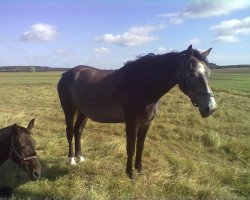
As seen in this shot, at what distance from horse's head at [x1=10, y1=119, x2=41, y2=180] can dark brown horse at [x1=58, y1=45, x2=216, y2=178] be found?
1612 mm

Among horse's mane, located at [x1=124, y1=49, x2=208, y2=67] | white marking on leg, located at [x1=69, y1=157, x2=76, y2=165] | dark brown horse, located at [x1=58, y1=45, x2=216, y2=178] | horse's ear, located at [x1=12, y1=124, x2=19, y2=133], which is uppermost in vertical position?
horse's mane, located at [x1=124, y1=49, x2=208, y2=67]

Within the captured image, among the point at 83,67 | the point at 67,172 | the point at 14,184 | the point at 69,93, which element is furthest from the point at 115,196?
the point at 83,67

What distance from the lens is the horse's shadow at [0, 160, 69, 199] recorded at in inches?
211

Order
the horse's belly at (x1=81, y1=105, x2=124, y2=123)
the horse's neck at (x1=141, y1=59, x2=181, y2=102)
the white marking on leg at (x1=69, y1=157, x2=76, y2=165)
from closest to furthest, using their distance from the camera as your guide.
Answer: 1. the horse's neck at (x1=141, y1=59, x2=181, y2=102)
2. the horse's belly at (x1=81, y1=105, x2=124, y2=123)
3. the white marking on leg at (x1=69, y1=157, x2=76, y2=165)

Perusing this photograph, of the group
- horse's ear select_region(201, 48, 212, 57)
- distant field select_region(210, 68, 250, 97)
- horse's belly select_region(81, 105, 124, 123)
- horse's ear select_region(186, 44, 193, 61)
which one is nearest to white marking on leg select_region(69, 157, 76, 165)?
horse's belly select_region(81, 105, 124, 123)

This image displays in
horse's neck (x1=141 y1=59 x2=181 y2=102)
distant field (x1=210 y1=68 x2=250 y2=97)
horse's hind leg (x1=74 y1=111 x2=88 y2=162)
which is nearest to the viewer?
horse's neck (x1=141 y1=59 x2=181 y2=102)

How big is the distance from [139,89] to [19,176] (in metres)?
2.81

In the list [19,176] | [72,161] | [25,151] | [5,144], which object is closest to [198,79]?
[25,151]

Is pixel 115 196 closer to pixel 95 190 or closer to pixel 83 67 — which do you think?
pixel 95 190

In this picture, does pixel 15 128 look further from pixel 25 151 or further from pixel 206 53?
pixel 206 53

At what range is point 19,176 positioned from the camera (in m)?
6.16

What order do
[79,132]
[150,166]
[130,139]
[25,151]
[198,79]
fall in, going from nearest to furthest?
[198,79], [25,151], [130,139], [150,166], [79,132]

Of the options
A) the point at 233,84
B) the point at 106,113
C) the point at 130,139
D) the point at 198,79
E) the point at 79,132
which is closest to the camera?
the point at 198,79

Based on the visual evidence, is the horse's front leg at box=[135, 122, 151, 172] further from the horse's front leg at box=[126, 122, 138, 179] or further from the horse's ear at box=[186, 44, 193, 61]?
the horse's ear at box=[186, 44, 193, 61]
